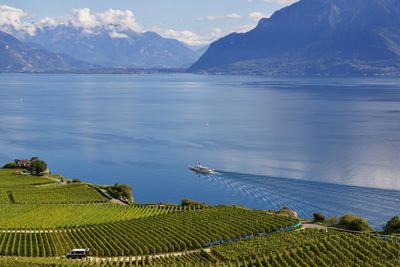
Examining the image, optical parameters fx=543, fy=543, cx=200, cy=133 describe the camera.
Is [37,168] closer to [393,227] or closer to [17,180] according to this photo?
[17,180]

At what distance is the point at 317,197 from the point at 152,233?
111ft

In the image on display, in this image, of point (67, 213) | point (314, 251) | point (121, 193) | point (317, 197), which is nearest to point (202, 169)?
point (121, 193)

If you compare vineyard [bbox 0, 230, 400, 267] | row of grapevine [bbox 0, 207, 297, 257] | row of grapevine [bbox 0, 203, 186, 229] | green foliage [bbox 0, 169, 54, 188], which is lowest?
green foliage [bbox 0, 169, 54, 188]

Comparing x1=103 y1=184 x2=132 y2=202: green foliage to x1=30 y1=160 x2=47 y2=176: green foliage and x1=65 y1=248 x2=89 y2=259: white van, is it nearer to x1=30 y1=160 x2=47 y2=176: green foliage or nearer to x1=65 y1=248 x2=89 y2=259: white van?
x1=30 y1=160 x2=47 y2=176: green foliage

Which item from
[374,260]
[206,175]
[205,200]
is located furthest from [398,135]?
[374,260]

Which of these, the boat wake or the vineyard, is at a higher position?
the vineyard

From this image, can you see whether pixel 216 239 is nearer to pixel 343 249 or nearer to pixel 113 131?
pixel 343 249

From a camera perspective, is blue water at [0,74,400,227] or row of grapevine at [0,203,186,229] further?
blue water at [0,74,400,227]

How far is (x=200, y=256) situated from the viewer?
46906mm

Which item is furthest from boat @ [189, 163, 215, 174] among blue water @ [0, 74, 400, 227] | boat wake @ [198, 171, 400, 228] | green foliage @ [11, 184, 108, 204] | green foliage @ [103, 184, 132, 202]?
green foliage @ [11, 184, 108, 204]

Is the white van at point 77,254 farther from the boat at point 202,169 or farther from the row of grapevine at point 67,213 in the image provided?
the boat at point 202,169

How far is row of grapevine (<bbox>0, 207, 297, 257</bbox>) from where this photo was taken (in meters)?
48.7

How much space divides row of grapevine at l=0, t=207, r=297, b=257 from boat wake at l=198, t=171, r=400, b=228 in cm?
1628

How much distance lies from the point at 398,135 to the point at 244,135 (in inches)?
1492
